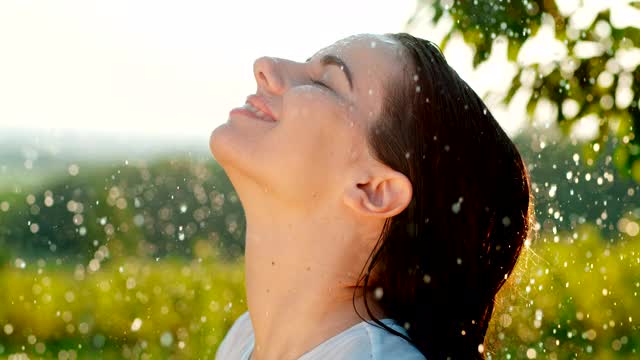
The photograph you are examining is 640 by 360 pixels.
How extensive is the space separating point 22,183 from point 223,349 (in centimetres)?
493

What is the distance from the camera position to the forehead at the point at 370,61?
2.37m

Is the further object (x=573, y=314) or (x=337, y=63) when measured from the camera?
(x=573, y=314)

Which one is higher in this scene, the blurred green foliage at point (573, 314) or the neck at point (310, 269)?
the neck at point (310, 269)

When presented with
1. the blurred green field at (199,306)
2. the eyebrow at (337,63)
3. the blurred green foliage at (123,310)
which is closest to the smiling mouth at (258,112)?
the eyebrow at (337,63)

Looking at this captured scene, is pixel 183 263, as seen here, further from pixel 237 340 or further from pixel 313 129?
pixel 313 129

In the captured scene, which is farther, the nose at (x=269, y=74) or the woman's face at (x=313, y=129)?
the nose at (x=269, y=74)

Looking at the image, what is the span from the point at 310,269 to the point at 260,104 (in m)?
0.44

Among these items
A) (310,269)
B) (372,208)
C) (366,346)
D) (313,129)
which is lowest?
(366,346)

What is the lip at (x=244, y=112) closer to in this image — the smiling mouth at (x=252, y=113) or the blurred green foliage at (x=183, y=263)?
the smiling mouth at (x=252, y=113)

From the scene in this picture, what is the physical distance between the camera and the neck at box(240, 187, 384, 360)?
7.47ft

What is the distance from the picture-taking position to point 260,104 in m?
2.43

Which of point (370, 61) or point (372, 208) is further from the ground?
point (370, 61)

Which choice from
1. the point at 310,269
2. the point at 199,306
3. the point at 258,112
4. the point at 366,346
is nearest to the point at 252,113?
the point at 258,112

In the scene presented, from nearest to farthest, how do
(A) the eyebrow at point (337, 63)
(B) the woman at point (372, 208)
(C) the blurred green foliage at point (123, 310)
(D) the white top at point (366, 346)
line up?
(D) the white top at point (366, 346), (B) the woman at point (372, 208), (A) the eyebrow at point (337, 63), (C) the blurred green foliage at point (123, 310)
